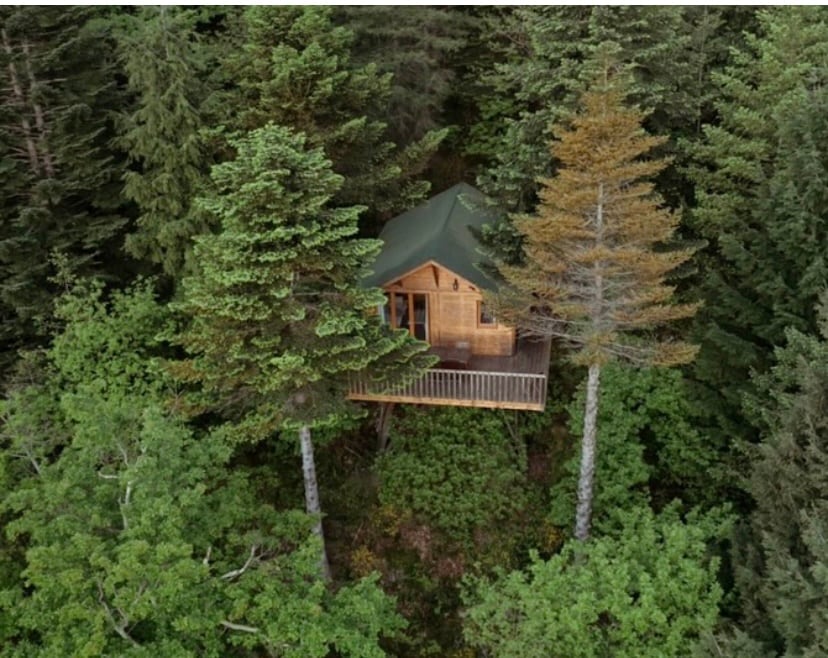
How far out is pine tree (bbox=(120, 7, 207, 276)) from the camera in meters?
14.6

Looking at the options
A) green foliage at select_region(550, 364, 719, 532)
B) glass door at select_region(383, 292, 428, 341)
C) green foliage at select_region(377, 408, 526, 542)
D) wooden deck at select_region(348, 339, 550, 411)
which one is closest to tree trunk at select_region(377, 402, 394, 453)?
green foliage at select_region(377, 408, 526, 542)

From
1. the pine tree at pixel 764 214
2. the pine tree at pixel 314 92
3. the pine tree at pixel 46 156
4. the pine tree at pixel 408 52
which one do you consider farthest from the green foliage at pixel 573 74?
the pine tree at pixel 46 156

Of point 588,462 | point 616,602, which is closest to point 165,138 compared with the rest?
point 588,462

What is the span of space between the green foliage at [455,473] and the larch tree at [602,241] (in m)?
4.25

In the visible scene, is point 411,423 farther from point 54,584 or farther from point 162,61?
point 162,61

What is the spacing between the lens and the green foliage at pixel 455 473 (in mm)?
16281

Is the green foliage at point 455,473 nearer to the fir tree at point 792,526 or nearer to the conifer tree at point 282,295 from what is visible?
the conifer tree at point 282,295

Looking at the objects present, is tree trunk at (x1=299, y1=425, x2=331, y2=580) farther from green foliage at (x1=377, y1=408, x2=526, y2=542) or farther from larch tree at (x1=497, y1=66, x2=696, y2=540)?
larch tree at (x1=497, y1=66, x2=696, y2=540)

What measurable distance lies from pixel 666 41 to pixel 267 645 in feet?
52.7

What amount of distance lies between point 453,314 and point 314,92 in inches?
247

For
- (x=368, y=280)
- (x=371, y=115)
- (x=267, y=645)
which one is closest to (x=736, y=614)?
(x=267, y=645)

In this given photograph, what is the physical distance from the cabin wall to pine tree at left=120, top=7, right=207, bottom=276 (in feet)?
17.6

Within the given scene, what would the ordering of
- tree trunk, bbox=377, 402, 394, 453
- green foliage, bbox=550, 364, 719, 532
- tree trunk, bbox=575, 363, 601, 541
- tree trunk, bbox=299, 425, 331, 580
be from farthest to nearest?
tree trunk, bbox=377, 402, 394, 453, green foliage, bbox=550, 364, 719, 532, tree trunk, bbox=299, 425, 331, 580, tree trunk, bbox=575, 363, 601, 541

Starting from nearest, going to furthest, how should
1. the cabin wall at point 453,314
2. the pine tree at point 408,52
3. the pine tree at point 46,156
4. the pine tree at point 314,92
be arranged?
the pine tree at point 314,92, the pine tree at point 46,156, the cabin wall at point 453,314, the pine tree at point 408,52
